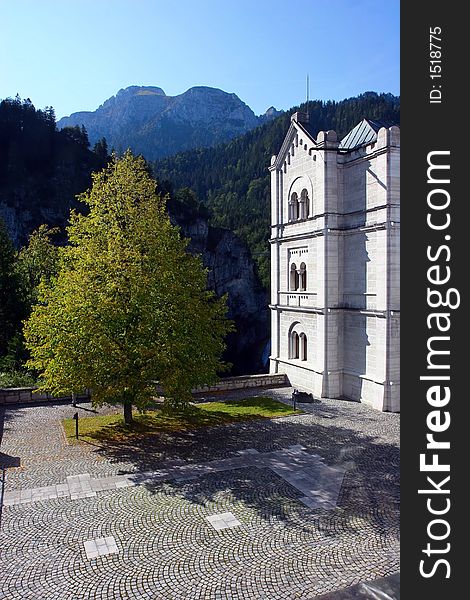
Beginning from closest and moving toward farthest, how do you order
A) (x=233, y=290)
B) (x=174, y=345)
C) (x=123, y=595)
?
(x=123, y=595) < (x=174, y=345) < (x=233, y=290)

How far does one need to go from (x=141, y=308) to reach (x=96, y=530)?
8.10 metres

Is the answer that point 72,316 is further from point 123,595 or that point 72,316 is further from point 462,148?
point 462,148

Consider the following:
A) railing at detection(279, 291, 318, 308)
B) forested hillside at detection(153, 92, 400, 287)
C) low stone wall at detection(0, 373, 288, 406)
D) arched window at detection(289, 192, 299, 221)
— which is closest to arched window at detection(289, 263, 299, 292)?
railing at detection(279, 291, 318, 308)

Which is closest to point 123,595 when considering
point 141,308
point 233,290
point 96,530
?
point 96,530

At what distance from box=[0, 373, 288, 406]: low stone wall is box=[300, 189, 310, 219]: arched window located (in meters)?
10.7

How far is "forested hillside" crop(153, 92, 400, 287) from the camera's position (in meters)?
117

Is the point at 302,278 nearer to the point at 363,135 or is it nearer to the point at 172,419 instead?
the point at 363,135

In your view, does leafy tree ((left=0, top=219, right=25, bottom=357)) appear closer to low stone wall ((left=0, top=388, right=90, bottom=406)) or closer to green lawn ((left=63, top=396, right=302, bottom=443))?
low stone wall ((left=0, top=388, right=90, bottom=406))

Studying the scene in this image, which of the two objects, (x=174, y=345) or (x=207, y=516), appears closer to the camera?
(x=207, y=516)

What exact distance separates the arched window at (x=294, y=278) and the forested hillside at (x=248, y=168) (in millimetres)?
75097

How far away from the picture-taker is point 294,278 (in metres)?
30.8

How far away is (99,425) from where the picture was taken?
67.5 feet

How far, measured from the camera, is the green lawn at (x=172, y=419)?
19.3 metres

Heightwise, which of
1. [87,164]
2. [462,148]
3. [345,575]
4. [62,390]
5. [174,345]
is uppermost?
[87,164]
